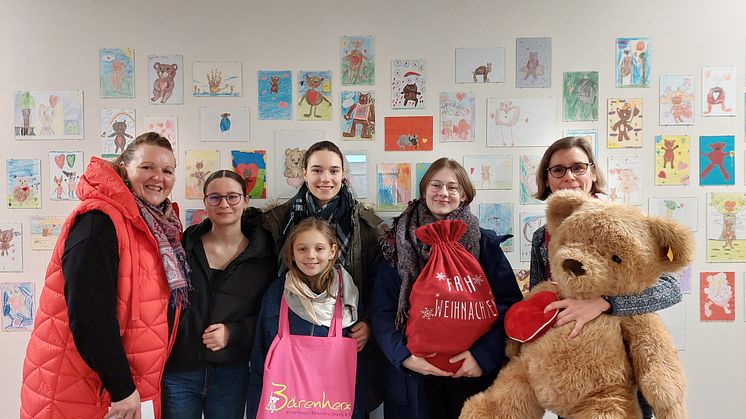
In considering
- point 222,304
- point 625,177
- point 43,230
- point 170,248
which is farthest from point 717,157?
point 43,230

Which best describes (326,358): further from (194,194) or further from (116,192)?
(194,194)

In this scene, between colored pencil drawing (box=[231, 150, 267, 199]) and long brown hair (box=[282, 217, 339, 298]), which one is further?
colored pencil drawing (box=[231, 150, 267, 199])

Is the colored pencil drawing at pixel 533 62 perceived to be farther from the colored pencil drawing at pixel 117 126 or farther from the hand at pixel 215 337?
the colored pencil drawing at pixel 117 126

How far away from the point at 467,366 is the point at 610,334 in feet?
1.53

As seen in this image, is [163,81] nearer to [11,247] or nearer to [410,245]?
[11,247]

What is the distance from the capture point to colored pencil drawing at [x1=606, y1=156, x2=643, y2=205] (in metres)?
2.17

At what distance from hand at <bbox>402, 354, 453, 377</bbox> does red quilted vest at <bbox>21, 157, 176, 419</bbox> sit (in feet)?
2.83

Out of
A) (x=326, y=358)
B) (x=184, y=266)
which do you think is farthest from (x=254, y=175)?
(x=326, y=358)

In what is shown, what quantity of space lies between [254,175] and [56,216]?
97 centimetres

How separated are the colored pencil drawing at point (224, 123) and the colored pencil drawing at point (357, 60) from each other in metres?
0.51

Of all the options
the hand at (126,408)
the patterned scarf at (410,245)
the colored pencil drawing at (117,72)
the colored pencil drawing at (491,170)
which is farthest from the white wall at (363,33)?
the hand at (126,408)

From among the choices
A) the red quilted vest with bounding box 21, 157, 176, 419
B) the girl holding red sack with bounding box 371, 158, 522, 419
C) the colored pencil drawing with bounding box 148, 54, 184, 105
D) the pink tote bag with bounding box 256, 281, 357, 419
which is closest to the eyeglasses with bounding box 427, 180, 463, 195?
the girl holding red sack with bounding box 371, 158, 522, 419

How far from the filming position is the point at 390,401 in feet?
5.80

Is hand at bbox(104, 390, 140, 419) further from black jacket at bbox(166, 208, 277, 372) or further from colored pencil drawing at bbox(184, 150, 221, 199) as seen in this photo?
colored pencil drawing at bbox(184, 150, 221, 199)
